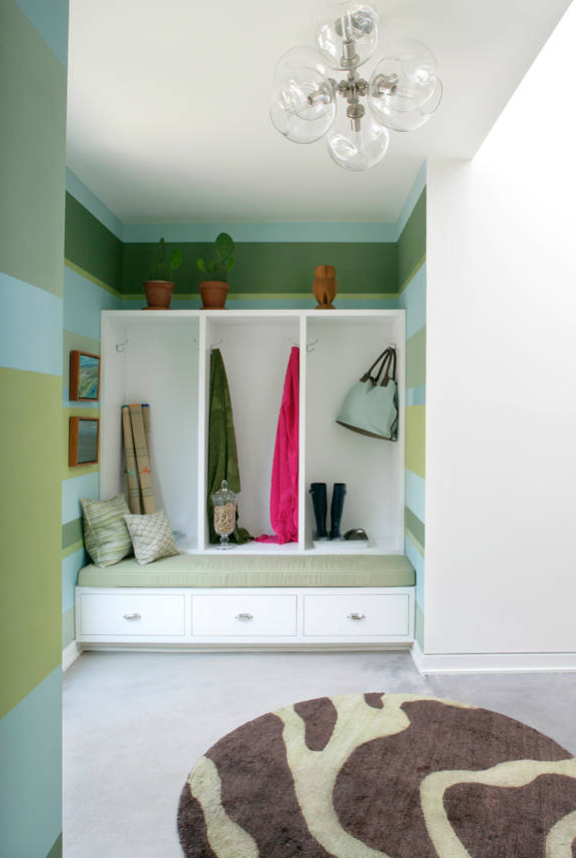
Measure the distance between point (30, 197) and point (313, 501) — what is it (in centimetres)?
322

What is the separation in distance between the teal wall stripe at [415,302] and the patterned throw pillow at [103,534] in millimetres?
2066

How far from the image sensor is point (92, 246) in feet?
11.4

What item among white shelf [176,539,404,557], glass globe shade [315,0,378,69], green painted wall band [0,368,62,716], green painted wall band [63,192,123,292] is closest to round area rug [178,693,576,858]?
white shelf [176,539,404,557]

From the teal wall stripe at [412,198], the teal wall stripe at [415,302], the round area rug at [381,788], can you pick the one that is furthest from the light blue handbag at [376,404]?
the round area rug at [381,788]

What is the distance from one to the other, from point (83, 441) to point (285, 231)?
6.32 feet

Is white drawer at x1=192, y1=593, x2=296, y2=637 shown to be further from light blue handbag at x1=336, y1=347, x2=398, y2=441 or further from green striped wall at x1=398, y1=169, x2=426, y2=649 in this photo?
light blue handbag at x1=336, y1=347, x2=398, y2=441

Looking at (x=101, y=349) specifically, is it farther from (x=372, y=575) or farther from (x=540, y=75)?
(x=540, y=75)

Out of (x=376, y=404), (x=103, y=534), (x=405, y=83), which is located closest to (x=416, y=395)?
(x=376, y=404)

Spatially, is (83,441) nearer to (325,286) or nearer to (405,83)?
(325,286)

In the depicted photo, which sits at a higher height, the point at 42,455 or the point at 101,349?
the point at 101,349

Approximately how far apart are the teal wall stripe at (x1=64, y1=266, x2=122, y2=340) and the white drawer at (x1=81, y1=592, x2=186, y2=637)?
1517mm

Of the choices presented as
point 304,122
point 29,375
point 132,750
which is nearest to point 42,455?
point 29,375

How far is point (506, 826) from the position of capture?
184cm

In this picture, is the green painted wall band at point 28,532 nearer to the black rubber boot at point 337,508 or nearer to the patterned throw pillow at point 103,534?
the patterned throw pillow at point 103,534
